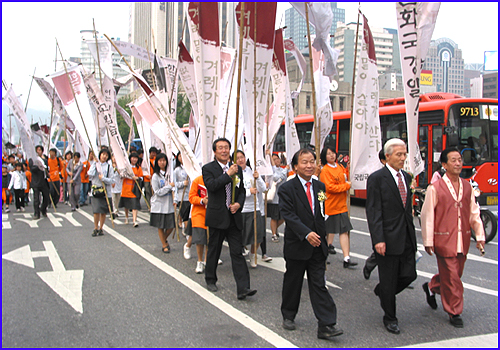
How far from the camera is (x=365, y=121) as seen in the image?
6277 millimetres

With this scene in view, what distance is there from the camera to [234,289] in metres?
5.57

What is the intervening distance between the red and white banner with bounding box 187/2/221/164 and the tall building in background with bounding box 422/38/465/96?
125613mm

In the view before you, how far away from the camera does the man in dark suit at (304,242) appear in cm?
407

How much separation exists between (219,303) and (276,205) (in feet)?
11.2

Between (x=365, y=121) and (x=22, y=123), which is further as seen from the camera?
(x=22, y=123)

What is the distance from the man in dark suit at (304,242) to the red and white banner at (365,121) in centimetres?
213

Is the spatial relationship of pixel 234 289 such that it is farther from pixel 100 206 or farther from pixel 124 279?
pixel 100 206

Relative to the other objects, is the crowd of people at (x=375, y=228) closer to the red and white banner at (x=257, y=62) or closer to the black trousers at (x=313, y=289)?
the black trousers at (x=313, y=289)

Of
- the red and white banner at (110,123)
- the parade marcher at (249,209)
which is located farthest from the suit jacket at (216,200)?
the red and white banner at (110,123)

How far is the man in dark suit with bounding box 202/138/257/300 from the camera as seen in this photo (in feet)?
17.2

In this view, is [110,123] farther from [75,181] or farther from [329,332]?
[329,332]

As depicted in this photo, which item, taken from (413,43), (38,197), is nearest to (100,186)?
Result: (38,197)

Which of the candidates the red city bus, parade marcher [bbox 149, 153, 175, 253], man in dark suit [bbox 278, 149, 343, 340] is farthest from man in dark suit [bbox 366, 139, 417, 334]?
the red city bus

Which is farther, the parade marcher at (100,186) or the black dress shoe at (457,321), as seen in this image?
the parade marcher at (100,186)
